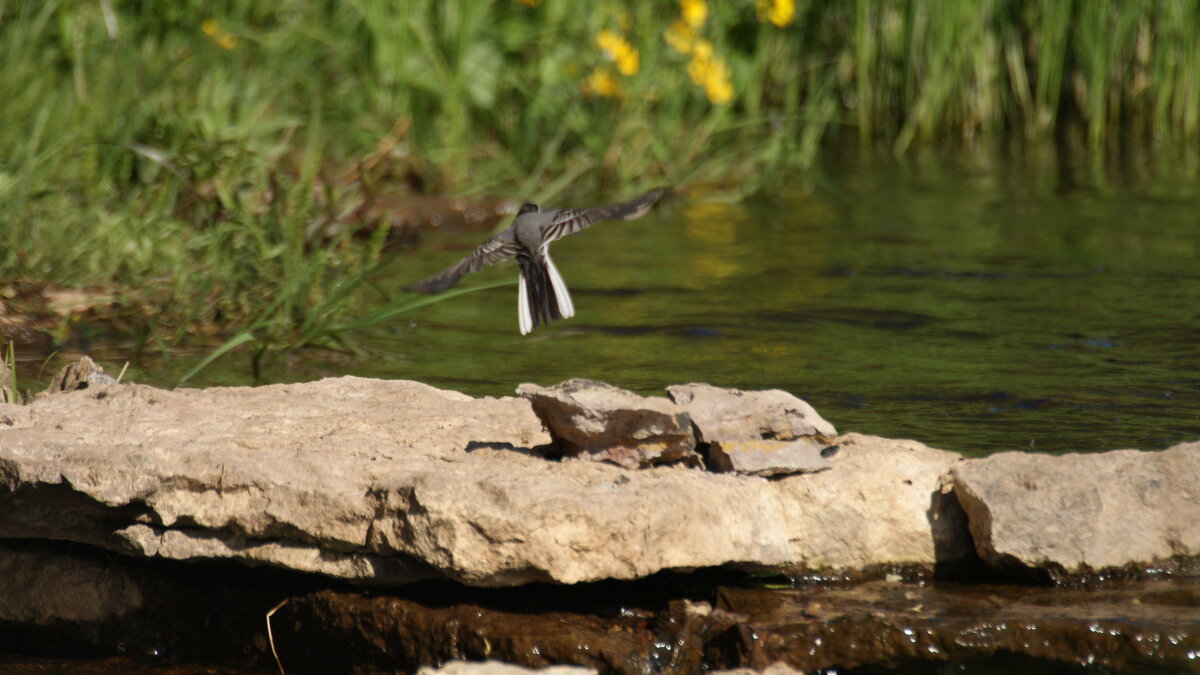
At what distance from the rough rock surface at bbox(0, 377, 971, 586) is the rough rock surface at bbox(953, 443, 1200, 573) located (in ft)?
0.42

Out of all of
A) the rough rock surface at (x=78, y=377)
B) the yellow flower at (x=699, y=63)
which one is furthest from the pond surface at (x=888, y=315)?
the rough rock surface at (x=78, y=377)

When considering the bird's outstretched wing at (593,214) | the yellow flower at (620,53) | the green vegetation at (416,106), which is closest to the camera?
the bird's outstretched wing at (593,214)

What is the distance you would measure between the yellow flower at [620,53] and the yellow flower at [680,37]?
0.34m

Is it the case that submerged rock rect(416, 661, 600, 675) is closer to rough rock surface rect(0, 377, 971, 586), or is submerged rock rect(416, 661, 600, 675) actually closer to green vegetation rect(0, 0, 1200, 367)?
rough rock surface rect(0, 377, 971, 586)

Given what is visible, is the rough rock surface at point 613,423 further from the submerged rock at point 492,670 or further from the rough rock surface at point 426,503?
the submerged rock at point 492,670

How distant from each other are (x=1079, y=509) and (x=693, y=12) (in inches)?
216

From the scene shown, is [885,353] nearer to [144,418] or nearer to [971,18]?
[144,418]

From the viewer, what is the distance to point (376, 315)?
389 cm

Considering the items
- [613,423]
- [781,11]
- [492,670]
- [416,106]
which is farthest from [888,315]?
[781,11]

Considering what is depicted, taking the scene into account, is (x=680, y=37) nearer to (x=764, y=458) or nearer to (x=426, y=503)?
(x=764, y=458)

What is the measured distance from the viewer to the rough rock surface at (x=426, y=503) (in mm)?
2459

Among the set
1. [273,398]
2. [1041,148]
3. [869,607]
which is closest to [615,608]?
[869,607]

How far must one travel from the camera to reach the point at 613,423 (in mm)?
2672

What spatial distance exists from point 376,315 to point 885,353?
1.64 m
